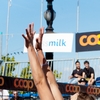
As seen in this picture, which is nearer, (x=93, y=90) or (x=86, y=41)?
(x=93, y=90)

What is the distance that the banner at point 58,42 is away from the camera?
1371cm

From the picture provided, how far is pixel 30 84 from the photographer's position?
752 centimetres

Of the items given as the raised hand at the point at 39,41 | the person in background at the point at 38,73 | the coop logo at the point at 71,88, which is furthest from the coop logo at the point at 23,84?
the person in background at the point at 38,73

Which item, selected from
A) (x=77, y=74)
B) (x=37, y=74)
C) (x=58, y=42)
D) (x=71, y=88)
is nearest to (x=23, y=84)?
(x=71, y=88)

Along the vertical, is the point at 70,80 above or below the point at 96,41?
below

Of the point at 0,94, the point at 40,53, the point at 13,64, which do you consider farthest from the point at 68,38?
the point at 40,53

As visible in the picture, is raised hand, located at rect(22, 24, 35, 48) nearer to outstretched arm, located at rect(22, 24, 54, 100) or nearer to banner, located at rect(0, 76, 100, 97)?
outstretched arm, located at rect(22, 24, 54, 100)

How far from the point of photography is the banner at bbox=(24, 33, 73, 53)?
1371 centimetres

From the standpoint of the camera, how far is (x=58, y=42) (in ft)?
45.5

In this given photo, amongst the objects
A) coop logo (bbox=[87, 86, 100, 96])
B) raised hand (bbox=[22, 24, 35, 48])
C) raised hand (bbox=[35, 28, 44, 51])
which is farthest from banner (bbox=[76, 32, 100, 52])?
raised hand (bbox=[22, 24, 35, 48])

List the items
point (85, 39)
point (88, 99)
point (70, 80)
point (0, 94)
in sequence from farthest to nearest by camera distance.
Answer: point (85, 39) → point (70, 80) → point (0, 94) → point (88, 99)

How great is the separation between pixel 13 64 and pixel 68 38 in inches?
104

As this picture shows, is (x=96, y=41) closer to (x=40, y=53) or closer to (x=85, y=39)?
(x=85, y=39)

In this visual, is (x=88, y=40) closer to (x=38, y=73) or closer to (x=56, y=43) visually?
(x=56, y=43)
